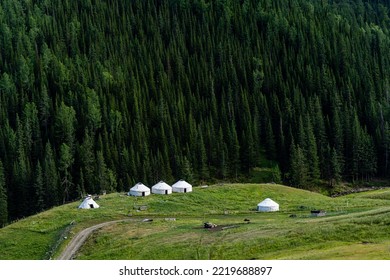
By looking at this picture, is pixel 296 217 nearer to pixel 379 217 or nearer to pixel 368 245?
Result: pixel 379 217

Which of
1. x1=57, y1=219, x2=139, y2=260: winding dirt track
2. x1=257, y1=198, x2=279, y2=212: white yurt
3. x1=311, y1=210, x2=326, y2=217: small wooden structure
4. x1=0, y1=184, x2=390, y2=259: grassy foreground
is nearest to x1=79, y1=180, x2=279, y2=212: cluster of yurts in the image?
x1=257, y1=198, x2=279, y2=212: white yurt

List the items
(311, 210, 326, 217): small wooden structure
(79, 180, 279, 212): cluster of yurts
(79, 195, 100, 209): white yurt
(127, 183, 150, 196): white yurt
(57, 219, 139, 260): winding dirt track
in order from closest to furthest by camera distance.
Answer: (57, 219, 139, 260): winding dirt track < (311, 210, 326, 217): small wooden structure < (79, 195, 100, 209): white yurt < (79, 180, 279, 212): cluster of yurts < (127, 183, 150, 196): white yurt

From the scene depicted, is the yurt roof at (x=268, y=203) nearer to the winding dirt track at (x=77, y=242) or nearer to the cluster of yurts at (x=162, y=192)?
the cluster of yurts at (x=162, y=192)

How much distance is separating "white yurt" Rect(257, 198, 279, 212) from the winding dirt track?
34.4m

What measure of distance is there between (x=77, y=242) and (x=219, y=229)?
25.4 meters

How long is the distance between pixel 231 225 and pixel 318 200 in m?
44.5

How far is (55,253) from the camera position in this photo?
12838cm

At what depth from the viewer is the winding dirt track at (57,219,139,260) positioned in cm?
12600

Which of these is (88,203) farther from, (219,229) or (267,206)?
(219,229)

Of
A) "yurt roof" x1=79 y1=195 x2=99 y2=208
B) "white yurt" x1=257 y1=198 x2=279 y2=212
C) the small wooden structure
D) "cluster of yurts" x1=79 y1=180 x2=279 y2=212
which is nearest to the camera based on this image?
the small wooden structure

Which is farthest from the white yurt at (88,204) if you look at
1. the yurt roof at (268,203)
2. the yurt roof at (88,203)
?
the yurt roof at (268,203)

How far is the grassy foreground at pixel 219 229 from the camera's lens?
11142cm

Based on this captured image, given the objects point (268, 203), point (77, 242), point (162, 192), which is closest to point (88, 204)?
point (162, 192)

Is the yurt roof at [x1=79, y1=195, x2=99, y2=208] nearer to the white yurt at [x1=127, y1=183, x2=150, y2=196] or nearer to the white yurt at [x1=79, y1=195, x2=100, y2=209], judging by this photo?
the white yurt at [x1=79, y1=195, x2=100, y2=209]
